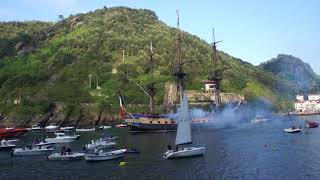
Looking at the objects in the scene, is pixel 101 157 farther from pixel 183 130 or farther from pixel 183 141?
pixel 183 130

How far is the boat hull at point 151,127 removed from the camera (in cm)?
14288

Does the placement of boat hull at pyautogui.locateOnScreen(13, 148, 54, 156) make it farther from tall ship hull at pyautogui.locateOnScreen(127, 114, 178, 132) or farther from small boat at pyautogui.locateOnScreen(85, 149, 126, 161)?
tall ship hull at pyautogui.locateOnScreen(127, 114, 178, 132)

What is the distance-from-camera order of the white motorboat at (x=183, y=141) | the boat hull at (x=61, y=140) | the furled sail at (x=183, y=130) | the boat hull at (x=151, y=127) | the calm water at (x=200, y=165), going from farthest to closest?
the boat hull at (x=151, y=127)
the boat hull at (x=61, y=140)
the furled sail at (x=183, y=130)
the white motorboat at (x=183, y=141)
the calm water at (x=200, y=165)

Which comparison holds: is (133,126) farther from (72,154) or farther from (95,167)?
(95,167)

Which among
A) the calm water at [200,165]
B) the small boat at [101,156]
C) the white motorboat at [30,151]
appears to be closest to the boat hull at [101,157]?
the small boat at [101,156]

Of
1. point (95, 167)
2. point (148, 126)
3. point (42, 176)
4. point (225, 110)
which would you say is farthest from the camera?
point (225, 110)

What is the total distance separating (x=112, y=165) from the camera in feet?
248

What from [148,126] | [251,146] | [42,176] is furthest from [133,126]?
[42,176]

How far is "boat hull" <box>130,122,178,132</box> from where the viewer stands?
14288 centimetres

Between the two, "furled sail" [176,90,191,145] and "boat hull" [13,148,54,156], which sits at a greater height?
"furled sail" [176,90,191,145]

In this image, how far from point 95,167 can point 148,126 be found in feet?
228

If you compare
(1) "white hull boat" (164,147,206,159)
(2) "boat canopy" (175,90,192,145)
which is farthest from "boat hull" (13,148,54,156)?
(2) "boat canopy" (175,90,192,145)

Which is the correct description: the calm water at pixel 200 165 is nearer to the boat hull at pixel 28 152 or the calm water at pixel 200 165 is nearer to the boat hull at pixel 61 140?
the boat hull at pixel 28 152

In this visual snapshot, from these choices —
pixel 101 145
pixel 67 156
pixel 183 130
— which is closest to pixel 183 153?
pixel 183 130
